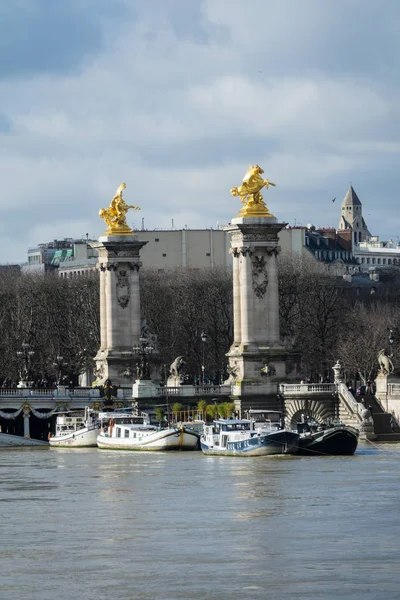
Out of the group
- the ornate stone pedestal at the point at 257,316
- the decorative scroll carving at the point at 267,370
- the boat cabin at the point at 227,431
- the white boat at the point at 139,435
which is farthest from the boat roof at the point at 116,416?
the boat cabin at the point at 227,431

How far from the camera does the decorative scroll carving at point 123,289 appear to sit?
124 meters

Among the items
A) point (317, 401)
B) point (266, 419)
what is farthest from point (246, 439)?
point (317, 401)

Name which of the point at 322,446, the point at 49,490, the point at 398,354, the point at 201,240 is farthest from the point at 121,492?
the point at 201,240

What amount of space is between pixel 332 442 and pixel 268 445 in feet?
9.55

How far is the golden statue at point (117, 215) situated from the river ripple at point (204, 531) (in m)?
34.9

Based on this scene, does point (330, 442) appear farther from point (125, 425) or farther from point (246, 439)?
point (125, 425)

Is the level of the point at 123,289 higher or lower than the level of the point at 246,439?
higher

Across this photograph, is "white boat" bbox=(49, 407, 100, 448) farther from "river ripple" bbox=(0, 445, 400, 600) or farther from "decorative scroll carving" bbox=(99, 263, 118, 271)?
"river ripple" bbox=(0, 445, 400, 600)

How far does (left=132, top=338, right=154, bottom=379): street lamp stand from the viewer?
115444 mm

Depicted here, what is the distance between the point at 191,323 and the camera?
14275 centimetres

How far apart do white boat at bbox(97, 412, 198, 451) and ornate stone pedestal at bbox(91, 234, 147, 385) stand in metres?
13.7

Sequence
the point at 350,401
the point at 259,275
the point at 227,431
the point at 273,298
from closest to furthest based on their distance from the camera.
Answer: the point at 227,431, the point at 350,401, the point at 259,275, the point at 273,298

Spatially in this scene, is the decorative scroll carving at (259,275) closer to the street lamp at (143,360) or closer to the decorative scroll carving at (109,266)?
→ the street lamp at (143,360)

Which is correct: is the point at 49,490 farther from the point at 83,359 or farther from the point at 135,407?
the point at 83,359
